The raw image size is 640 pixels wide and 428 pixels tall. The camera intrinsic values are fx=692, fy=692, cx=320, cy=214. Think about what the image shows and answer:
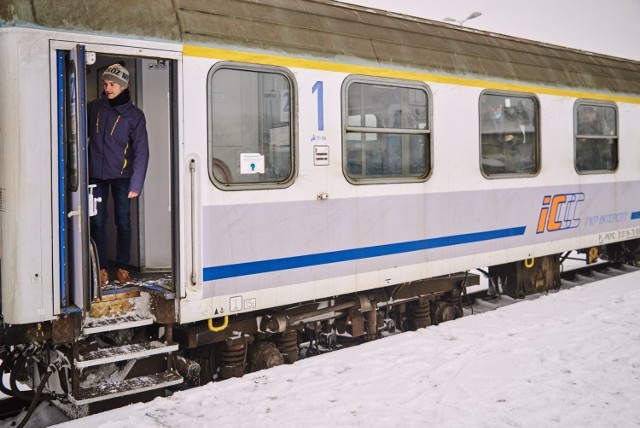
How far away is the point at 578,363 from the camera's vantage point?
6004 mm

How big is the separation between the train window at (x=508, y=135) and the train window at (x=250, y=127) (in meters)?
2.87

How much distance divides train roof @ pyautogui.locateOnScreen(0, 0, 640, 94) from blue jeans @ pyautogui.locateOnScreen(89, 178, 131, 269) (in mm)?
1374

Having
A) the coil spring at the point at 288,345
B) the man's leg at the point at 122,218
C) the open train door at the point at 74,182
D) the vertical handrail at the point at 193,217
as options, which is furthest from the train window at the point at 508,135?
the open train door at the point at 74,182

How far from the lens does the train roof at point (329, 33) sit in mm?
5008

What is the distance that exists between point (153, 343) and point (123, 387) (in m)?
0.44

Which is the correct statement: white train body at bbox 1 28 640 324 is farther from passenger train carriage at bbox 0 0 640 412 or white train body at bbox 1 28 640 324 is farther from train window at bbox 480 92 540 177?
train window at bbox 480 92 540 177

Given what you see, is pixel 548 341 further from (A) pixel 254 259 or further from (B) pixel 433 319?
(A) pixel 254 259

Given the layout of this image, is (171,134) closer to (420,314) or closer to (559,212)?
(420,314)

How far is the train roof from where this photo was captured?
5.01 metres

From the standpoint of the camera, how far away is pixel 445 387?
18.0 ft

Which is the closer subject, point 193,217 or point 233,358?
point 193,217

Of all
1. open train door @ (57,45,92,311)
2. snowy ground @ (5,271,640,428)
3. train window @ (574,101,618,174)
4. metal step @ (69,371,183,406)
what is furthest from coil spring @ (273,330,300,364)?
train window @ (574,101,618,174)

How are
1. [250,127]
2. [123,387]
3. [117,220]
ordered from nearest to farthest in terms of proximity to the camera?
[123,387] → [250,127] → [117,220]

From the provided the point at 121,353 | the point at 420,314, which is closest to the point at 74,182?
the point at 121,353
